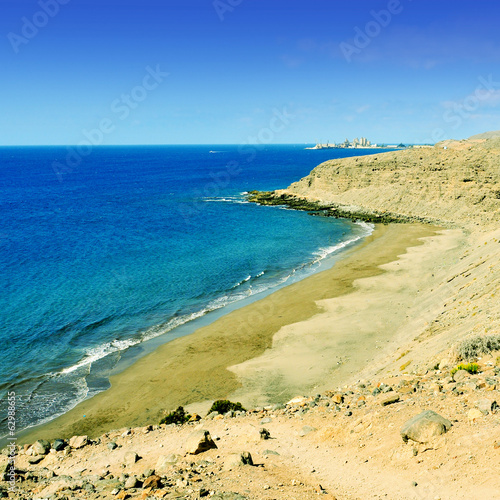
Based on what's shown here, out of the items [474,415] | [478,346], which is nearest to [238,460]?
[474,415]

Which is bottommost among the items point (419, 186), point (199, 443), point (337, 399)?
point (337, 399)

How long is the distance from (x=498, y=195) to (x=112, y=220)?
6994 cm

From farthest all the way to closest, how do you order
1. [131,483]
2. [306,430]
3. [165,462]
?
[306,430], [165,462], [131,483]

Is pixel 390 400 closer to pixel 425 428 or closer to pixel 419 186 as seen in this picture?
pixel 425 428

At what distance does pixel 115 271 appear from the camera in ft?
150

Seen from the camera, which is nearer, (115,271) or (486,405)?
(486,405)

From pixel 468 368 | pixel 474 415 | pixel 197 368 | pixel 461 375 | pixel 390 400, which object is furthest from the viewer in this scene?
pixel 197 368

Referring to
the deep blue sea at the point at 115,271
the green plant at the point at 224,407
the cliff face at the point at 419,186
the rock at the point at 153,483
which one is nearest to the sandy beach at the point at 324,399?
the rock at the point at 153,483

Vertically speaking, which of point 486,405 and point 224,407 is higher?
point 486,405

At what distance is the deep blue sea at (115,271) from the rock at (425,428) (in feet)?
62.9

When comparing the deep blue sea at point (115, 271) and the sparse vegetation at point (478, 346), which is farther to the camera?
the deep blue sea at point (115, 271)

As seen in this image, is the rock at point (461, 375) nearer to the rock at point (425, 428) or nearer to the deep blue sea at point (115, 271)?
the rock at point (425, 428)

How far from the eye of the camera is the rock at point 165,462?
1205 centimetres

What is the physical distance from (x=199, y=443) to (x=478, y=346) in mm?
12157
